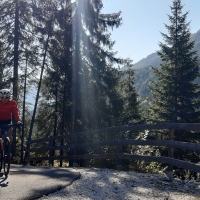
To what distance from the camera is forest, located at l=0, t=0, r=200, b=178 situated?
20.8 m

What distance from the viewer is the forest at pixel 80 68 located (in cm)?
2078

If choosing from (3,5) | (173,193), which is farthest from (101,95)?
(173,193)

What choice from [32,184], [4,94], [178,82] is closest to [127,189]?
[32,184]

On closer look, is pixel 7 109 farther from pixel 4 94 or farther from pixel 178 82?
pixel 178 82

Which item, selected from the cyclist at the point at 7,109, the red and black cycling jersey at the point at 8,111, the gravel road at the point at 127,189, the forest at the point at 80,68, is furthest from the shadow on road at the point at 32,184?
the forest at the point at 80,68

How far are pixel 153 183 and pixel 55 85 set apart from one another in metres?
18.9

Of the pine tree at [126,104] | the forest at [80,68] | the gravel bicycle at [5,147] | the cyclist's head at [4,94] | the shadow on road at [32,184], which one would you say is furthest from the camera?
the pine tree at [126,104]

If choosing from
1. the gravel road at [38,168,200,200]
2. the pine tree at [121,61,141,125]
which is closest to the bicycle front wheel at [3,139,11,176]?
the gravel road at [38,168,200,200]

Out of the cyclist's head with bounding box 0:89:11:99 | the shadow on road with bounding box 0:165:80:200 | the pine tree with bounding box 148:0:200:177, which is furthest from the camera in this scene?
the pine tree with bounding box 148:0:200:177

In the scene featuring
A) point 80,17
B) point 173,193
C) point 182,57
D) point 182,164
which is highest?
point 80,17

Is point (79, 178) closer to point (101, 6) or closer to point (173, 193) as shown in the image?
point (173, 193)

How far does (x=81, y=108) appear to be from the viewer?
69.8 ft

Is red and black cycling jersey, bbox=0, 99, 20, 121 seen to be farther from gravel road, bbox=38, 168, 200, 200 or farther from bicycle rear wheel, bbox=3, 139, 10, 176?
gravel road, bbox=38, 168, 200, 200

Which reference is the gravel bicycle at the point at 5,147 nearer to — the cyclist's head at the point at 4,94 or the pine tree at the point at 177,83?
the cyclist's head at the point at 4,94
